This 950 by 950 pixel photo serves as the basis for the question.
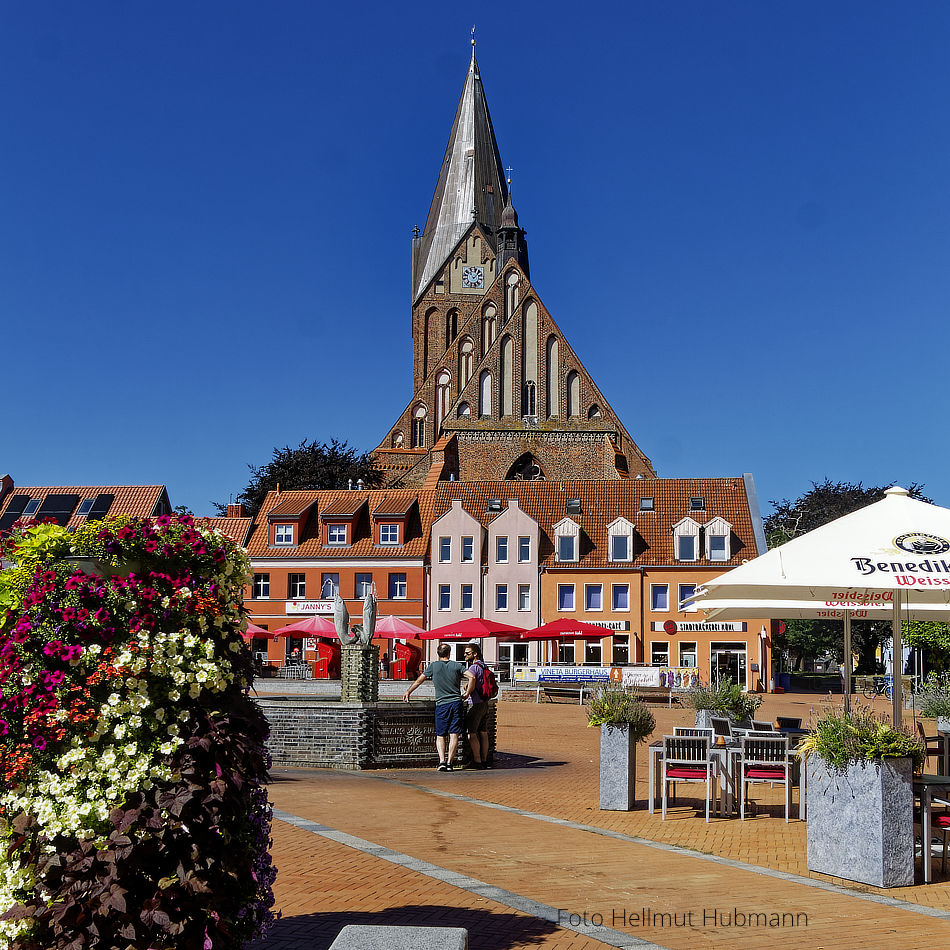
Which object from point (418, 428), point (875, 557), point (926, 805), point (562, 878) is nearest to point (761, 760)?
point (875, 557)

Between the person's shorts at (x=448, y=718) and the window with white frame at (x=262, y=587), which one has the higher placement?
the window with white frame at (x=262, y=587)

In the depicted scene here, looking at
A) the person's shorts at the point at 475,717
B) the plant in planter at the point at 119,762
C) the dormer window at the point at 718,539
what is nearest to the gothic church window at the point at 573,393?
the dormer window at the point at 718,539

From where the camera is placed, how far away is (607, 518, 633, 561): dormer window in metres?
50.6

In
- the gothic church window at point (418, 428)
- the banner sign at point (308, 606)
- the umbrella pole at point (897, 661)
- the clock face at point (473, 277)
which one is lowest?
the umbrella pole at point (897, 661)

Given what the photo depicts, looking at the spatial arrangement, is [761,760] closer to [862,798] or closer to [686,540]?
[862,798]

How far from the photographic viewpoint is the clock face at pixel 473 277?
89.2 metres

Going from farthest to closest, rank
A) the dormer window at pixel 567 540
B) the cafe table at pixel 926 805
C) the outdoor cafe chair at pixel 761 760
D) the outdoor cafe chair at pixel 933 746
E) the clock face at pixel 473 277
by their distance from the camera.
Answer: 1. the clock face at pixel 473 277
2. the dormer window at pixel 567 540
3. the outdoor cafe chair at pixel 761 760
4. the outdoor cafe chair at pixel 933 746
5. the cafe table at pixel 926 805

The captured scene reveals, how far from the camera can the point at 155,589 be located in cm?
536

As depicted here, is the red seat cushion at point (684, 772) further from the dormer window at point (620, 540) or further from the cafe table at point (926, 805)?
the dormer window at point (620, 540)

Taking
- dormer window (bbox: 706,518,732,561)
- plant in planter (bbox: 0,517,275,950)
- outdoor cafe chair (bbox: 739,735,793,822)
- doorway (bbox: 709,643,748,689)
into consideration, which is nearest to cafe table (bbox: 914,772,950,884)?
outdoor cafe chair (bbox: 739,735,793,822)

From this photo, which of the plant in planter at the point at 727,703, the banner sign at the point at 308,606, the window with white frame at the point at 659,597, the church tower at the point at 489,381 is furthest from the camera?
the church tower at the point at 489,381

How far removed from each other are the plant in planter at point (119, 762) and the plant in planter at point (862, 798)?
15.5ft

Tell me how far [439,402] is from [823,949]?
71206 millimetres

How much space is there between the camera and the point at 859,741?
27.5ft
